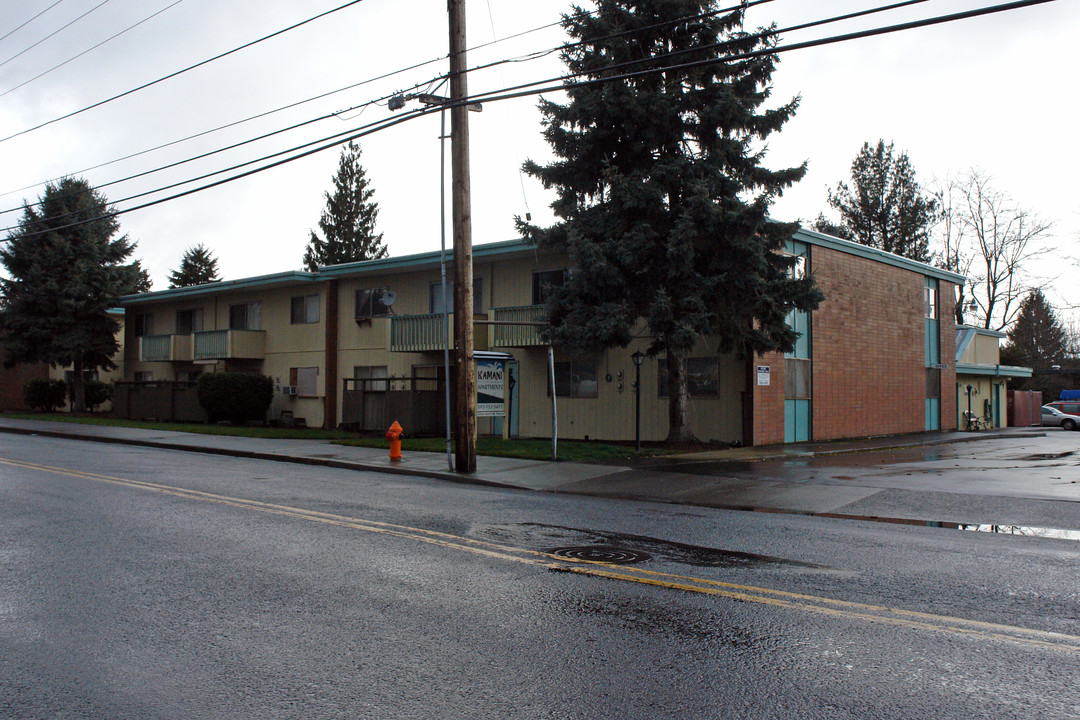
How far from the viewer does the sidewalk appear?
11211 millimetres

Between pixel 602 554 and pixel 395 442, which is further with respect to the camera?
pixel 395 442

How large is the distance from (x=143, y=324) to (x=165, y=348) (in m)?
5.56

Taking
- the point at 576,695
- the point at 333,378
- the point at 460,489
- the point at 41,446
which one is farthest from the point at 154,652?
the point at 333,378

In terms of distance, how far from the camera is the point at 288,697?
4176mm

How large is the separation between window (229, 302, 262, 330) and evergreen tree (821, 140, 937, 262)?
129ft

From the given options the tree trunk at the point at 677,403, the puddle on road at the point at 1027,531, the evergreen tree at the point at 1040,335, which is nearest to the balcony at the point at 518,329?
the tree trunk at the point at 677,403

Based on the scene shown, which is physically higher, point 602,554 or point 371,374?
point 371,374

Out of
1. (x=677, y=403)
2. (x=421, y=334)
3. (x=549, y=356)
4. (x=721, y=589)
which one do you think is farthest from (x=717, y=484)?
(x=421, y=334)

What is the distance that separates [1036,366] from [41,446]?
71316 mm

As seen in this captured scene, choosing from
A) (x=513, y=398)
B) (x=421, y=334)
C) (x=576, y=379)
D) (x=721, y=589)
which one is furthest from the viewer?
(x=421, y=334)

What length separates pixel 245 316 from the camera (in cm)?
3550

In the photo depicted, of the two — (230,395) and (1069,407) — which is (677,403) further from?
(1069,407)

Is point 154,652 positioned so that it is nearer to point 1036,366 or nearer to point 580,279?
point 580,279

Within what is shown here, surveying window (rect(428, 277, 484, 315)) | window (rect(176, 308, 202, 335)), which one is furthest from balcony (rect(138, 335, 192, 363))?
window (rect(428, 277, 484, 315))
